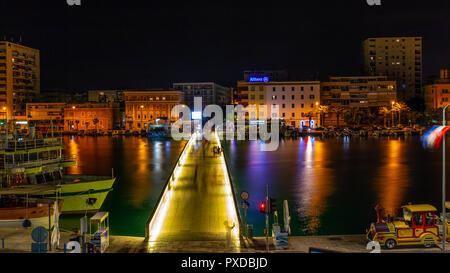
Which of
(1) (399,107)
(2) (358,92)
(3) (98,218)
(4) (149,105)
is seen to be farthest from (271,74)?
(3) (98,218)

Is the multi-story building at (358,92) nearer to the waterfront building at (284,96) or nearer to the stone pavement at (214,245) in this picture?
the waterfront building at (284,96)

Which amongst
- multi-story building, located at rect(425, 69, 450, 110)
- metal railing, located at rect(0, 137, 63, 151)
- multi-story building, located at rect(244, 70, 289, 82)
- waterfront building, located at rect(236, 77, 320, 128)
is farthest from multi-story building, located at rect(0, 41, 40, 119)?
multi-story building, located at rect(425, 69, 450, 110)

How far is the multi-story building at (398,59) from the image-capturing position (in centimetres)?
6122

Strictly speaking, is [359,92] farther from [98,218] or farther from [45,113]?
[98,218]

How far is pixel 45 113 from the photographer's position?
188 feet

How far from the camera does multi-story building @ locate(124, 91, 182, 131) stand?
57.5 m

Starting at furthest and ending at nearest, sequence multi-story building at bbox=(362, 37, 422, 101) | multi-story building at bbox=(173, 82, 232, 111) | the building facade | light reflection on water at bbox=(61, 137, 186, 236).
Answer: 1. multi-story building at bbox=(173, 82, 232, 111)
2. multi-story building at bbox=(362, 37, 422, 101)
3. the building facade
4. light reflection on water at bbox=(61, 137, 186, 236)

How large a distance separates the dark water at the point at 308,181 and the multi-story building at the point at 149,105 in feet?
78.5

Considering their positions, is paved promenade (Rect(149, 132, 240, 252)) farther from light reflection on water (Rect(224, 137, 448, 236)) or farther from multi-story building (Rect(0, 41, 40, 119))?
multi-story building (Rect(0, 41, 40, 119))

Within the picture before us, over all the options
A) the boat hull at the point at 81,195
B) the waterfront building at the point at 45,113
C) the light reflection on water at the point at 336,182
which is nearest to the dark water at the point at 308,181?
the light reflection on water at the point at 336,182

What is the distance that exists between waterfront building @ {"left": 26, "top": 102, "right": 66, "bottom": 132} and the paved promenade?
Result: 151ft

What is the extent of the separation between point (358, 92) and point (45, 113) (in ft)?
130

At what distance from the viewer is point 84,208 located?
12641 mm

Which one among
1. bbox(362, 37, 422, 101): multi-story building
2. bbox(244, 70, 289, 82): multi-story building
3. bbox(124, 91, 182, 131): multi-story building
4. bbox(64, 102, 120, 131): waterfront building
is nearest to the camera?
bbox(244, 70, 289, 82): multi-story building
